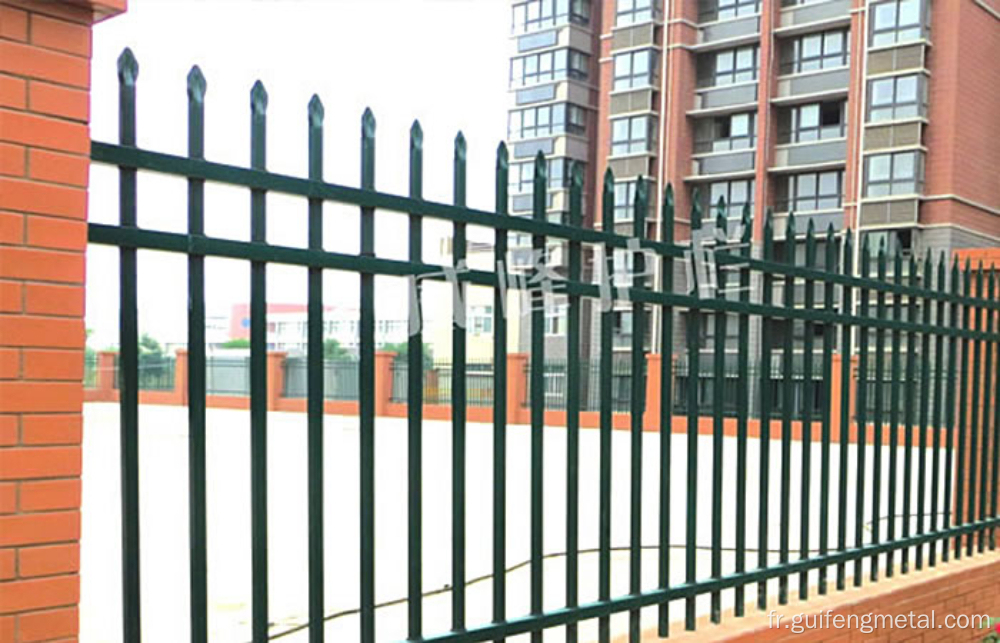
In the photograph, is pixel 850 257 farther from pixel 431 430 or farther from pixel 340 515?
pixel 431 430

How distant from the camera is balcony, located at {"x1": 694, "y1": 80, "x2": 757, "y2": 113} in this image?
121 ft

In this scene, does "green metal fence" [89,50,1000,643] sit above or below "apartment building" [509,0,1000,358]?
below

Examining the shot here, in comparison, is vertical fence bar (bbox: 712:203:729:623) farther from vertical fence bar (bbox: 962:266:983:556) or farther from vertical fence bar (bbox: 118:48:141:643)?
vertical fence bar (bbox: 962:266:983:556)

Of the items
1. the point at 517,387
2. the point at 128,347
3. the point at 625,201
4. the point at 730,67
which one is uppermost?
the point at 730,67

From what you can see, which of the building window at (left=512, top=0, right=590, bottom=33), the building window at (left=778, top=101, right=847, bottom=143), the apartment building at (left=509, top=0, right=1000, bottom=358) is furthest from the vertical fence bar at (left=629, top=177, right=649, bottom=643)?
the building window at (left=512, top=0, right=590, bottom=33)

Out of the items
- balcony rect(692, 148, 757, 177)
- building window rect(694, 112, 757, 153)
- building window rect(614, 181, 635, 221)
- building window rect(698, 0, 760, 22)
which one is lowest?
building window rect(614, 181, 635, 221)

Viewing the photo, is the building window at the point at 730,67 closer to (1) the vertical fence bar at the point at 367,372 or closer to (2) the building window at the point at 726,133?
(2) the building window at the point at 726,133

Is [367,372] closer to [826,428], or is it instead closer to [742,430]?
[742,430]

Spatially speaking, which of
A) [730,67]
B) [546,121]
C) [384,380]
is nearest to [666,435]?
[384,380]

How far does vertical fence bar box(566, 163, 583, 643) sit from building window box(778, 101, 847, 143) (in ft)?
112

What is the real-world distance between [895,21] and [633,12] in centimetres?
1086

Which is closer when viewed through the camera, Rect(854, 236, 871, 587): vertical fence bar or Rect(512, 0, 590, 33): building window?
Rect(854, 236, 871, 587): vertical fence bar

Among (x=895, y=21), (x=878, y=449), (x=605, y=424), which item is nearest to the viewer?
(x=605, y=424)

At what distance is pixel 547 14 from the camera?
4478 cm
